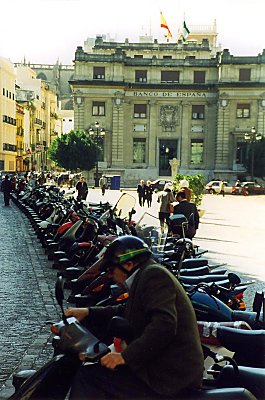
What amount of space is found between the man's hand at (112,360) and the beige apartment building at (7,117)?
214 feet

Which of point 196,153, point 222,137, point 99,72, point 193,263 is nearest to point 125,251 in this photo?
point 193,263

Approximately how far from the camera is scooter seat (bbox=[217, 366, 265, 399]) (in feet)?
11.0

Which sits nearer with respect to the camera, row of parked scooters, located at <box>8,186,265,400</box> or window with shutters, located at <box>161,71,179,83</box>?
row of parked scooters, located at <box>8,186,265,400</box>

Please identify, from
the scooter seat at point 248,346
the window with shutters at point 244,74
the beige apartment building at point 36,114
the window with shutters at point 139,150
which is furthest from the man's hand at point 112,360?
the beige apartment building at point 36,114

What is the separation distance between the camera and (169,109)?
6875 centimetres

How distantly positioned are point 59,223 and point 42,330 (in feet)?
19.6

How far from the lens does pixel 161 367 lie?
10.0 feet

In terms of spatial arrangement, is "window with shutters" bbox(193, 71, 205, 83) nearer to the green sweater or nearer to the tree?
the tree

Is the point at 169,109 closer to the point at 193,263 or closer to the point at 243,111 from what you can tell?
the point at 243,111

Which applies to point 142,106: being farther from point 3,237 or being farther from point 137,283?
point 137,283

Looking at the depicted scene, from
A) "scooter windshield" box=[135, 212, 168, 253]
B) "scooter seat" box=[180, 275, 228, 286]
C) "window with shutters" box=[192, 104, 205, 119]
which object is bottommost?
"scooter seat" box=[180, 275, 228, 286]

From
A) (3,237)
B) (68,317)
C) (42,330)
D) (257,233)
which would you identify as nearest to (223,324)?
(68,317)

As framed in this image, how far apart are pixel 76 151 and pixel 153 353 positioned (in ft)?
192

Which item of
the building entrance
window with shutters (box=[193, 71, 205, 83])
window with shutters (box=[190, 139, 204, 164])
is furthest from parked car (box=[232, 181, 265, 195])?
window with shutters (box=[193, 71, 205, 83])
